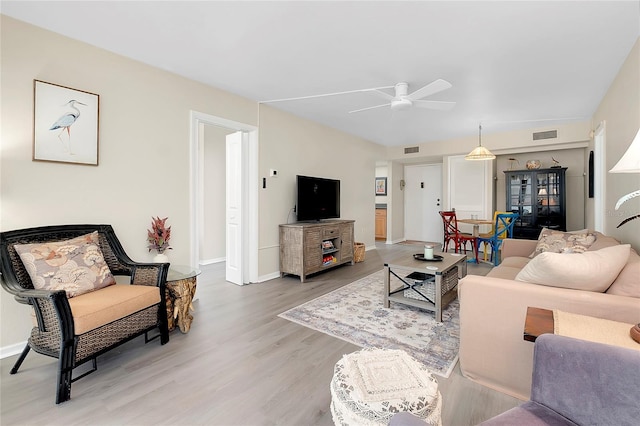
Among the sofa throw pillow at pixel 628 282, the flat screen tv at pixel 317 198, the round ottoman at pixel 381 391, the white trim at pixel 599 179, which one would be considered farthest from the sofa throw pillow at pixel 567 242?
the flat screen tv at pixel 317 198

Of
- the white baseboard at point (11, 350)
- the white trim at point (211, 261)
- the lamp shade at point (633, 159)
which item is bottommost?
the white baseboard at point (11, 350)

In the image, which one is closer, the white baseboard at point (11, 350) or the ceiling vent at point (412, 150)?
the white baseboard at point (11, 350)

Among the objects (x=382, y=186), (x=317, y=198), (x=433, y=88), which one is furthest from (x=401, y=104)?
(x=382, y=186)

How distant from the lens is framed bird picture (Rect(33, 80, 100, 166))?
2252 millimetres

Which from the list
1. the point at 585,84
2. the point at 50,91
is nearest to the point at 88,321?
the point at 50,91

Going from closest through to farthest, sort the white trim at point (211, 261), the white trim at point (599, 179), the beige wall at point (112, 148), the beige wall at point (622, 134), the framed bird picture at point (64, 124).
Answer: the beige wall at point (112, 148) < the framed bird picture at point (64, 124) < the beige wall at point (622, 134) < the white trim at point (599, 179) < the white trim at point (211, 261)

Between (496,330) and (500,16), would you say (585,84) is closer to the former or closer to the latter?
(500,16)

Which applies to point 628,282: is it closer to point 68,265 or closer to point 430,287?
point 430,287

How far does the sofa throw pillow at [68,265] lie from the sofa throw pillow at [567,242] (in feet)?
12.2

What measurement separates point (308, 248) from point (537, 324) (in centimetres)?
305

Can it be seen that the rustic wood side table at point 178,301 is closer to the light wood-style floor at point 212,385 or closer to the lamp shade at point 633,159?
the light wood-style floor at point 212,385

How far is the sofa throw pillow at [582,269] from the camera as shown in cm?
158

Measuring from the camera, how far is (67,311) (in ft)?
5.47

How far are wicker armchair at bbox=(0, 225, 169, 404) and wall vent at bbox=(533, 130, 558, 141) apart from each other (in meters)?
6.16
